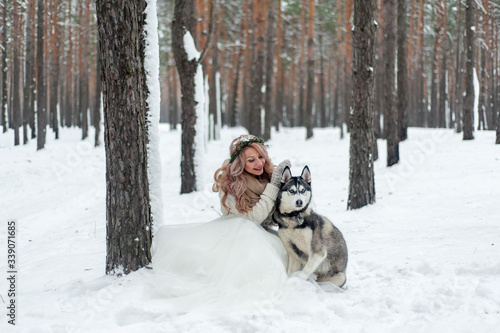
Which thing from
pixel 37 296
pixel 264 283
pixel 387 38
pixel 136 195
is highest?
pixel 387 38

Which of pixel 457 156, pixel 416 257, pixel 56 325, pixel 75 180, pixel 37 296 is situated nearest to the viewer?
pixel 56 325

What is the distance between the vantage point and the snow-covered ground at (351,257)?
10.0 ft

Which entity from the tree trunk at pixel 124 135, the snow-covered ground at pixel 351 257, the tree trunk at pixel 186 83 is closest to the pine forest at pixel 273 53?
the tree trunk at pixel 186 83

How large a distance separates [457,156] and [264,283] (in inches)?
398

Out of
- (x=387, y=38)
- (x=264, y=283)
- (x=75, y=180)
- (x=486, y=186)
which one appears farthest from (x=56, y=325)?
(x=387, y=38)

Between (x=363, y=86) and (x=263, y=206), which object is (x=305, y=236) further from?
(x=363, y=86)

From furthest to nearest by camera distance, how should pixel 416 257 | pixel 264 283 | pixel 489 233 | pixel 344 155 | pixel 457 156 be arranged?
pixel 344 155
pixel 457 156
pixel 489 233
pixel 416 257
pixel 264 283

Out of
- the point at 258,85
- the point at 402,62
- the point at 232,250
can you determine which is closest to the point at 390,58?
the point at 402,62

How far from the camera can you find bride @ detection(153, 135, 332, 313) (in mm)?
3275

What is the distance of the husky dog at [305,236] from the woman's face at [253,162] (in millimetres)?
344

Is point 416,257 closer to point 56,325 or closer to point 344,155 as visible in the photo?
point 56,325

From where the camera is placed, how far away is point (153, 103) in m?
4.57

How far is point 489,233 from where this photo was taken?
5.04 m

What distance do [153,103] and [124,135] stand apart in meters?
0.89
